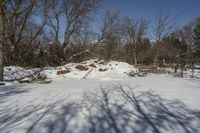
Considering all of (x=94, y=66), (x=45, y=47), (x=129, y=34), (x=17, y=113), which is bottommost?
(x=17, y=113)

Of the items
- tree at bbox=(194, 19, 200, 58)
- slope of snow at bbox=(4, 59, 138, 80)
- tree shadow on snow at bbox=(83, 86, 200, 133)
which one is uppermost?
tree at bbox=(194, 19, 200, 58)

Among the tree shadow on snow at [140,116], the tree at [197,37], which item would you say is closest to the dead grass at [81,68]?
the tree shadow on snow at [140,116]

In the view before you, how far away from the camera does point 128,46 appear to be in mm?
46312

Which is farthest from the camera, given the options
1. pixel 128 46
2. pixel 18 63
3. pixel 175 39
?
pixel 175 39

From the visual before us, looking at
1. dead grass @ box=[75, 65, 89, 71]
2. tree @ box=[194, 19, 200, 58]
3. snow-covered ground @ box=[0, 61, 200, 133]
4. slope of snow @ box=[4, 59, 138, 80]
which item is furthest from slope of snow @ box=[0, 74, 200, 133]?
tree @ box=[194, 19, 200, 58]

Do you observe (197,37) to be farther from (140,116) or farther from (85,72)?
(140,116)

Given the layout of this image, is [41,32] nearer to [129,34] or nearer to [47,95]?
[47,95]

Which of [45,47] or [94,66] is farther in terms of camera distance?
[45,47]

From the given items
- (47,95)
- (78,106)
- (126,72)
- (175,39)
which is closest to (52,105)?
(78,106)

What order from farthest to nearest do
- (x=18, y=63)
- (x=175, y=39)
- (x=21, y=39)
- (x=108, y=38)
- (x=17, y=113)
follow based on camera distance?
(x=175, y=39) < (x=108, y=38) < (x=21, y=39) < (x=18, y=63) < (x=17, y=113)

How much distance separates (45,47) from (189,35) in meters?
44.6

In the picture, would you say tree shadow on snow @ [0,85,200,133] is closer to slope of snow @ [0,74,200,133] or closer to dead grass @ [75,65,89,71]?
slope of snow @ [0,74,200,133]

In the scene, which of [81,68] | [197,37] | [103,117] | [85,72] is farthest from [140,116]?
[197,37]

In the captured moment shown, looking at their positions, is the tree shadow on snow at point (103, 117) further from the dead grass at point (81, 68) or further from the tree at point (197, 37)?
the tree at point (197, 37)
